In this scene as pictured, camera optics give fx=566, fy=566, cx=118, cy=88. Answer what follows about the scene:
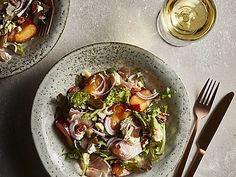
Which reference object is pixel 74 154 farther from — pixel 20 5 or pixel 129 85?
pixel 20 5

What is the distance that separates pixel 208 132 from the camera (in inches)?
62.6

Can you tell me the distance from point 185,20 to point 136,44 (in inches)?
6.1


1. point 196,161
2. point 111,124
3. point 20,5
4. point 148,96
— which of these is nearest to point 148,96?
point 148,96

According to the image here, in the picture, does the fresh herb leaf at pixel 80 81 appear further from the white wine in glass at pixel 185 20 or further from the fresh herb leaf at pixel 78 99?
the white wine in glass at pixel 185 20

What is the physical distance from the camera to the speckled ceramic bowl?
1455mm

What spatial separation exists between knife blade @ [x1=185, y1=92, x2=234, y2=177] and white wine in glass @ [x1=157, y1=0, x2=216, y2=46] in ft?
0.68

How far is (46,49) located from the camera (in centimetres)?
147

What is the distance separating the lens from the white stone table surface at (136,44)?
157 cm

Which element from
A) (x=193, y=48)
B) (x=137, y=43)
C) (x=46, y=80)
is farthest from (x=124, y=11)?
(x=46, y=80)

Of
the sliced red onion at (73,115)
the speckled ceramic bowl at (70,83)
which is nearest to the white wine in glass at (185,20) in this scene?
the speckled ceramic bowl at (70,83)

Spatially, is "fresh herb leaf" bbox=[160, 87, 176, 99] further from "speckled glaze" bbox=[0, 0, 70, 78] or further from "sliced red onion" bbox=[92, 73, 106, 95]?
"speckled glaze" bbox=[0, 0, 70, 78]

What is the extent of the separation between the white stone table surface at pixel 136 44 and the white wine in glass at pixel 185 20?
1.1 inches

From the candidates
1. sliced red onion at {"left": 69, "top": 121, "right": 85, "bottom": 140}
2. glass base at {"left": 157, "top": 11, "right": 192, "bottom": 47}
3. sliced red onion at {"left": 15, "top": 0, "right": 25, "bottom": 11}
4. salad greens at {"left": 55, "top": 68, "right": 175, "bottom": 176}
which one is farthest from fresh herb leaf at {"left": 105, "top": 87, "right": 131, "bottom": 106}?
sliced red onion at {"left": 15, "top": 0, "right": 25, "bottom": 11}

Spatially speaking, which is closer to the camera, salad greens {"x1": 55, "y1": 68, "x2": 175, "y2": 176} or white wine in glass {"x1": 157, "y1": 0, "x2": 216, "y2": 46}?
salad greens {"x1": 55, "y1": 68, "x2": 175, "y2": 176}
